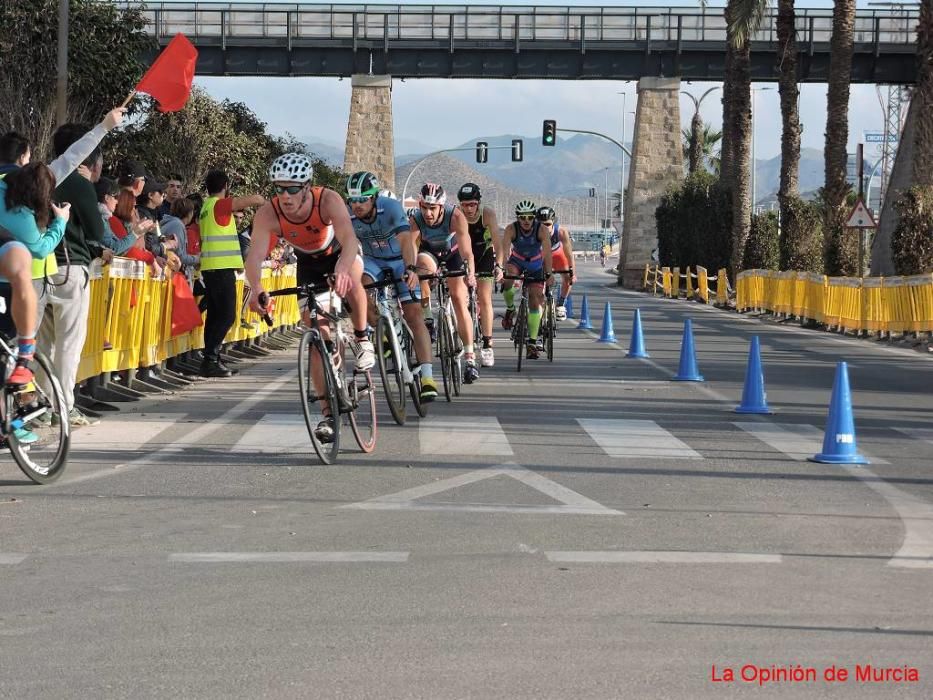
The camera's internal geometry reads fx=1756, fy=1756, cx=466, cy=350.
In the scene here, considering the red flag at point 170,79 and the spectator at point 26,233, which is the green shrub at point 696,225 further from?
the spectator at point 26,233

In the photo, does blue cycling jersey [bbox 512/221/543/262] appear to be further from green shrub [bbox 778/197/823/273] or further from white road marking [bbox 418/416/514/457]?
green shrub [bbox 778/197/823/273]

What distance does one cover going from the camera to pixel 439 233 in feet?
52.5

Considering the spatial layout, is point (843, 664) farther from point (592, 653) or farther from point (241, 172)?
point (241, 172)

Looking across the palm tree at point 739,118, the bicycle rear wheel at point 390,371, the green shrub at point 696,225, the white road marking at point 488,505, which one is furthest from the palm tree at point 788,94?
the white road marking at point 488,505

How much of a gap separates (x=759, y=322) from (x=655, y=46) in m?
32.1

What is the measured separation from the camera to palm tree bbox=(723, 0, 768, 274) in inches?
1909

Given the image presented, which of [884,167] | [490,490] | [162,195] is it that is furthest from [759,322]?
[884,167]

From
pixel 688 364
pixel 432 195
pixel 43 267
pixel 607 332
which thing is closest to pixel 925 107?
pixel 607 332

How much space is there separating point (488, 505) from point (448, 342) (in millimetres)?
6271

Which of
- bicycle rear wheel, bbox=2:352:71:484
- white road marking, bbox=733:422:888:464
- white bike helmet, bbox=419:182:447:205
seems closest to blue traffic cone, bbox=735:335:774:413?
white road marking, bbox=733:422:888:464

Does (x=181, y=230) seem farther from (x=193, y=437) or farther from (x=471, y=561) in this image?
(x=471, y=561)

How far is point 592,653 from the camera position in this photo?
5.78 meters

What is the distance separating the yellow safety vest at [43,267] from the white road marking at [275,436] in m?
1.68

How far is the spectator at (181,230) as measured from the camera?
1825 centimetres
